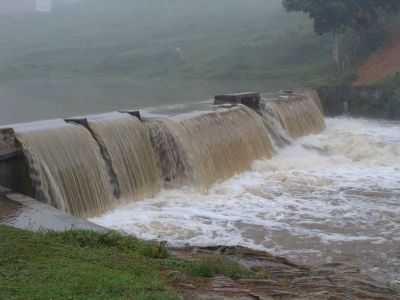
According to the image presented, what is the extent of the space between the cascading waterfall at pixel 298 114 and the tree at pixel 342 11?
866cm

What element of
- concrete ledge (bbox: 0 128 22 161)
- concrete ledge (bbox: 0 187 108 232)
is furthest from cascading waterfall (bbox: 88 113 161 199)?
concrete ledge (bbox: 0 187 108 232)

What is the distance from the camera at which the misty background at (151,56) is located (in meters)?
33.5

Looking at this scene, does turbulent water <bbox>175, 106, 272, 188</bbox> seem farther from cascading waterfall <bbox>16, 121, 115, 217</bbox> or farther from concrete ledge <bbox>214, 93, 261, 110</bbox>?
cascading waterfall <bbox>16, 121, 115, 217</bbox>

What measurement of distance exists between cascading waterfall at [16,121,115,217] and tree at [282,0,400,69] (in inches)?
878

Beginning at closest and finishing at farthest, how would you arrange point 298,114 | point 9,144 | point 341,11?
point 9,144 < point 298,114 < point 341,11

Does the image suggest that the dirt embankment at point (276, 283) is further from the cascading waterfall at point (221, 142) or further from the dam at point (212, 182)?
the cascading waterfall at point (221, 142)

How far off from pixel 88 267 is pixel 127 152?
7.28 metres

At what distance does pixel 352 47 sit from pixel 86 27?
4723 cm

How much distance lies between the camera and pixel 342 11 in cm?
3203

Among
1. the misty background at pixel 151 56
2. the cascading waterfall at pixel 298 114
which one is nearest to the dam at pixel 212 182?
the cascading waterfall at pixel 298 114

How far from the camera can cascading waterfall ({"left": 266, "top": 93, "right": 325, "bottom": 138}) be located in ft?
69.6

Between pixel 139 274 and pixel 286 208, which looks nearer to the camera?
pixel 139 274

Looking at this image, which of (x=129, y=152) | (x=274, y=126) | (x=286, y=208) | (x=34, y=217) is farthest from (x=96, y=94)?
(x=34, y=217)

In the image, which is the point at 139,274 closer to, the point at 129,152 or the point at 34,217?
the point at 34,217
